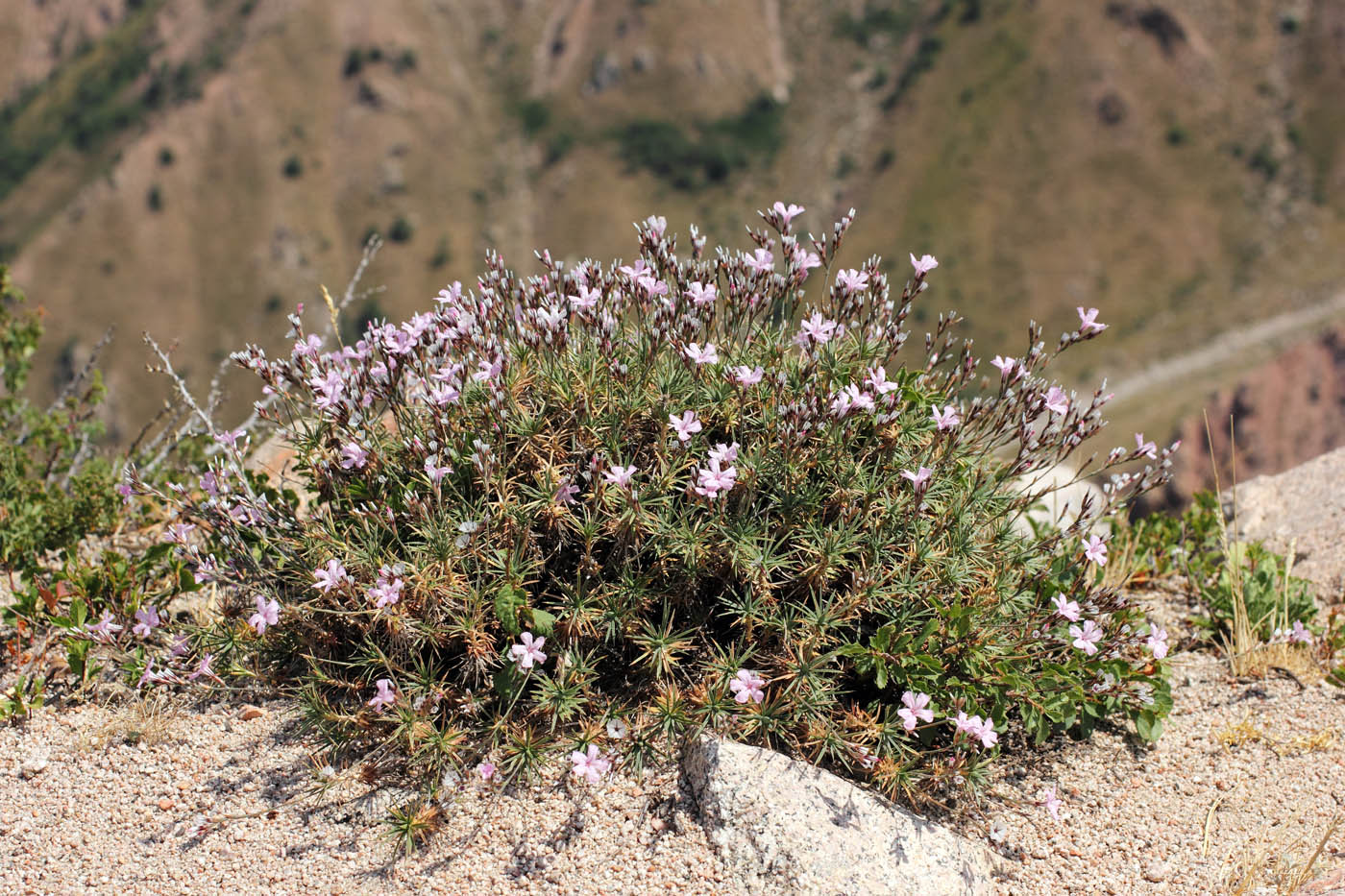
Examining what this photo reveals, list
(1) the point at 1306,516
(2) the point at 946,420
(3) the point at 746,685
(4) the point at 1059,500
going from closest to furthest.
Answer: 1. (3) the point at 746,685
2. (2) the point at 946,420
3. (1) the point at 1306,516
4. (4) the point at 1059,500

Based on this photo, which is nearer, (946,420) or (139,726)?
(946,420)

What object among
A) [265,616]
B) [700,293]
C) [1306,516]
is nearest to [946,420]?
[700,293]

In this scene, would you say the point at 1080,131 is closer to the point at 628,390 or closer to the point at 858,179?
the point at 858,179

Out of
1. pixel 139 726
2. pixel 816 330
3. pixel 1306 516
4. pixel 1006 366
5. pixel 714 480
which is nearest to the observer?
pixel 714 480

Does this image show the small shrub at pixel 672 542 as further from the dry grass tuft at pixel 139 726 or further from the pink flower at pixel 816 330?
the dry grass tuft at pixel 139 726

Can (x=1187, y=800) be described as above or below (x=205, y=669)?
above

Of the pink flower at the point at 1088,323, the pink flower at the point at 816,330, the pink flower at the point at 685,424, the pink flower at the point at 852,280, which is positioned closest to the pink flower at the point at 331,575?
the pink flower at the point at 685,424

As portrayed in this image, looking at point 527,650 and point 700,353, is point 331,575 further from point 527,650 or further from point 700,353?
point 700,353

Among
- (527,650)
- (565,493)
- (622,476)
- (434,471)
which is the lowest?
(527,650)
